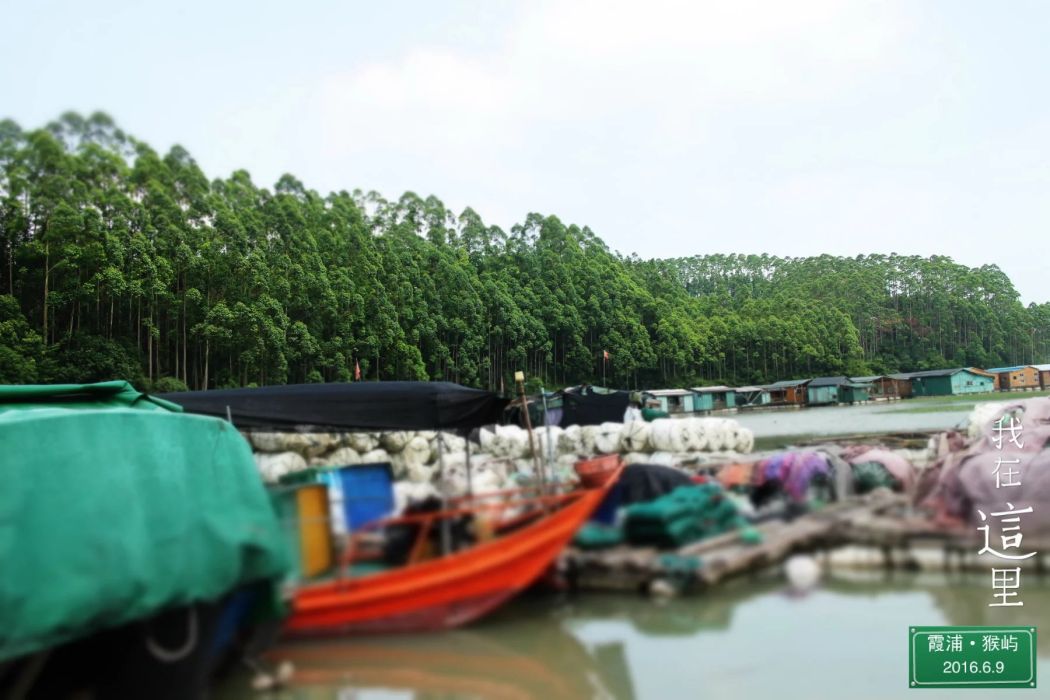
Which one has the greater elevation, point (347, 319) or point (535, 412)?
point (347, 319)

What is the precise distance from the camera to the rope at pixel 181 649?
100.0 inches

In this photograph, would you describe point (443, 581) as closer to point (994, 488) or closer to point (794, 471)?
point (994, 488)

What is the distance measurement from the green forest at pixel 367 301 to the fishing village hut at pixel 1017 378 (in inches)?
85.8

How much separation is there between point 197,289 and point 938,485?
14481 millimetres

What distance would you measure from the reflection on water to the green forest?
5.95m

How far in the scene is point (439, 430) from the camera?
419 cm

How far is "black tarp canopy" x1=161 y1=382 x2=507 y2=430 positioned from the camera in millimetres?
4152

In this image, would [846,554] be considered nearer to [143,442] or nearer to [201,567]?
[201,567]

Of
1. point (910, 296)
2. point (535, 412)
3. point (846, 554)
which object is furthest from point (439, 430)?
point (910, 296)

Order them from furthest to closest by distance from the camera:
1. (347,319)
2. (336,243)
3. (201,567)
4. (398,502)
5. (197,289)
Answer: (336,243) < (347,319) < (197,289) < (398,502) < (201,567)

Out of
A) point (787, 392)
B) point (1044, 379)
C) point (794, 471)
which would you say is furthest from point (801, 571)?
point (787, 392)

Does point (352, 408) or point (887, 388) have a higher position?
point (352, 408)

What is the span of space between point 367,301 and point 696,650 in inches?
594

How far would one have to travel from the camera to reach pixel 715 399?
2547 centimetres
